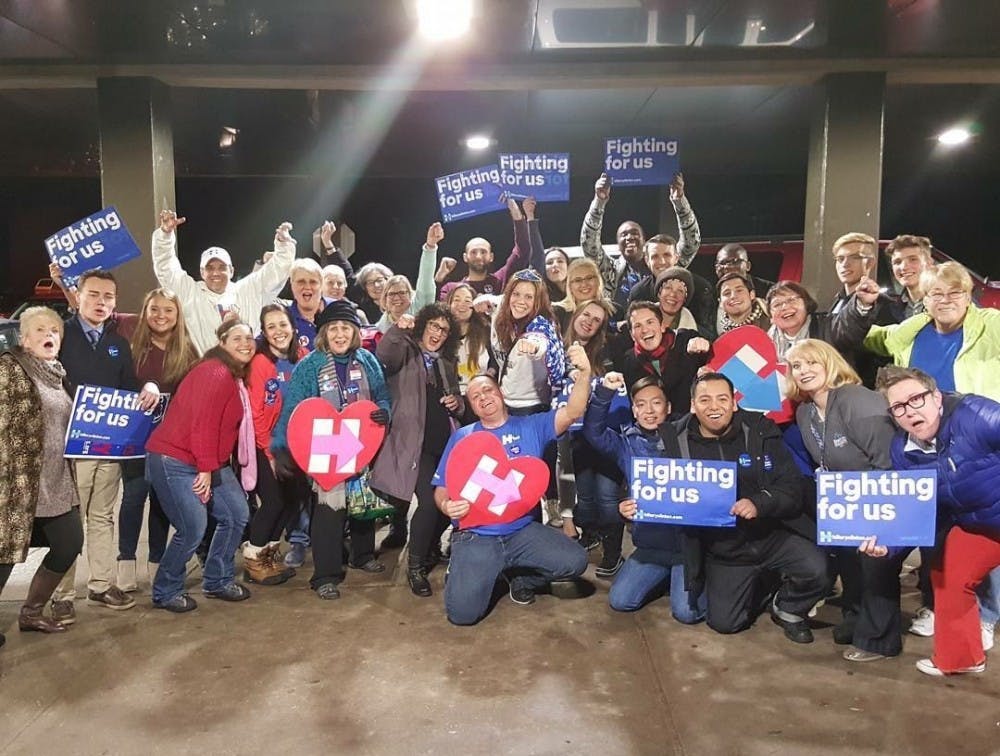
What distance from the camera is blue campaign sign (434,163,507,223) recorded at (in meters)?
6.61

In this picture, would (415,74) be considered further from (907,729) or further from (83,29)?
(907,729)

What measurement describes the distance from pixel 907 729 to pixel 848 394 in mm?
1441

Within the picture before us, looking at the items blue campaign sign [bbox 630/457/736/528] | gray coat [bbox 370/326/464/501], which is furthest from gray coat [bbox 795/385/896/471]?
gray coat [bbox 370/326/464/501]

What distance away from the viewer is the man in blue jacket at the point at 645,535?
13.4ft

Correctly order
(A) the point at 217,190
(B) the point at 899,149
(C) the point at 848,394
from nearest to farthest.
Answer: (C) the point at 848,394, (B) the point at 899,149, (A) the point at 217,190

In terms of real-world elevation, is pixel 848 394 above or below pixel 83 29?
below

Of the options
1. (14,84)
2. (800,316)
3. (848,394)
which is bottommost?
(848,394)

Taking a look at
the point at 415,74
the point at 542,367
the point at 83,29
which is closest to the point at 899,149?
the point at 415,74

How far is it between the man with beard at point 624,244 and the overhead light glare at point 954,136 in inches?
222

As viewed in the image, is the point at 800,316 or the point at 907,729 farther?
the point at 800,316

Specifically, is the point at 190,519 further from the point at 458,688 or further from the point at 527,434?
the point at 527,434

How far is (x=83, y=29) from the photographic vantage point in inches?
225

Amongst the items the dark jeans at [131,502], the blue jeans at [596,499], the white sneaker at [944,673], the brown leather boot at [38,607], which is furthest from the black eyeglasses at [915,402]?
the brown leather boot at [38,607]

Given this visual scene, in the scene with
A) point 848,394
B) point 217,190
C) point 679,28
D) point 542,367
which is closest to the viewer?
point 848,394
